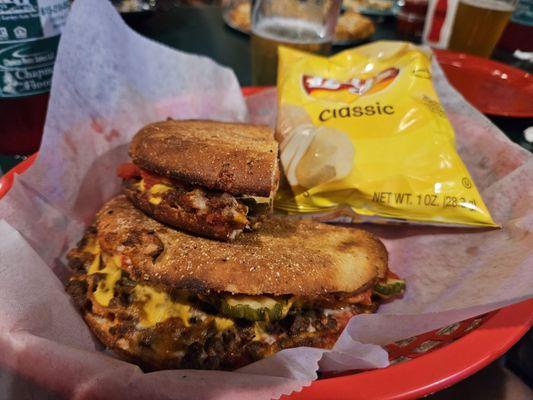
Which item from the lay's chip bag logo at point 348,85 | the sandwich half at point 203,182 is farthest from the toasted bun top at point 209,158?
the lay's chip bag logo at point 348,85

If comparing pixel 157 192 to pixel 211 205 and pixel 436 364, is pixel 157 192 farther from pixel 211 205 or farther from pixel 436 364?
pixel 436 364

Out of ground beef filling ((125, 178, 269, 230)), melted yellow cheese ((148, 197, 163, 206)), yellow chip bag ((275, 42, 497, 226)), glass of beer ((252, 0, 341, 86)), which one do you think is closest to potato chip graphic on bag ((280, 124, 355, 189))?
yellow chip bag ((275, 42, 497, 226))

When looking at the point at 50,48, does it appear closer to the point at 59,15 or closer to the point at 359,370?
the point at 59,15

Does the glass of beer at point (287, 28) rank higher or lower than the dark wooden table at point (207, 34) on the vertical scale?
higher

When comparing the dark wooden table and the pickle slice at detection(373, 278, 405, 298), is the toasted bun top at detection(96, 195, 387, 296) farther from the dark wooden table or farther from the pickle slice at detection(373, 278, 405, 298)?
the dark wooden table

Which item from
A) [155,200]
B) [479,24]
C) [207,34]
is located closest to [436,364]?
[155,200]

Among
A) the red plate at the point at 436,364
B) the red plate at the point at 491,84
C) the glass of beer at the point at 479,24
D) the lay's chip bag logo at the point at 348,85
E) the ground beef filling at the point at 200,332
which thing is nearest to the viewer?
the red plate at the point at 436,364

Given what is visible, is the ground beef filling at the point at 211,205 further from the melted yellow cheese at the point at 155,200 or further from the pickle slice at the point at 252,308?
the pickle slice at the point at 252,308
